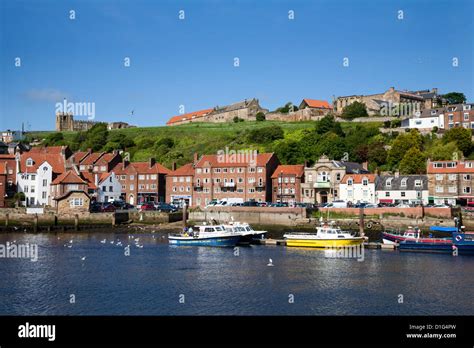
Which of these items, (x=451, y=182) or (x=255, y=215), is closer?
(x=255, y=215)

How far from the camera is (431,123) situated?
3782 inches

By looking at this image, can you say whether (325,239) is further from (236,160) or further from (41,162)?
(41,162)

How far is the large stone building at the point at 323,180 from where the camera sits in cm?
7631

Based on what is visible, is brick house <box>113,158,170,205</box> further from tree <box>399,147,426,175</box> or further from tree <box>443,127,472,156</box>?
tree <box>443,127,472,156</box>

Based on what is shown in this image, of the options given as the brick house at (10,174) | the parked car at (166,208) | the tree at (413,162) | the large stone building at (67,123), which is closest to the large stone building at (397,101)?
the tree at (413,162)

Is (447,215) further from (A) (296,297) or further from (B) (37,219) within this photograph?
(B) (37,219)

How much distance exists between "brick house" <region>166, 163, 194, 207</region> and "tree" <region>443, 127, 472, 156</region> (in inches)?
Result: 1593

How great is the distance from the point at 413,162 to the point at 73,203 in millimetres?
48380

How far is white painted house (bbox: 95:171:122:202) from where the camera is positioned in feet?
278

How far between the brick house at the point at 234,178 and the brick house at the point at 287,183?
121 cm

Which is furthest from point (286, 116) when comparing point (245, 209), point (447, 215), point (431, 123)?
point (447, 215)

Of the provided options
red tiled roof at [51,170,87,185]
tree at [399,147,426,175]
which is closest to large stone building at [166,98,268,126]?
tree at [399,147,426,175]

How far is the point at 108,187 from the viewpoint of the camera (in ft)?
282

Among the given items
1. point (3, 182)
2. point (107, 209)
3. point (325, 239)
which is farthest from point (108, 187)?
point (325, 239)
